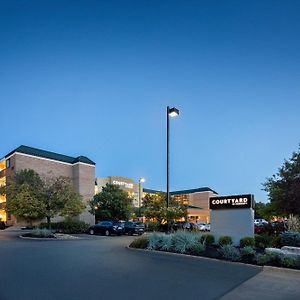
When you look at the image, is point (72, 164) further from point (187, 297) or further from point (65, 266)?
point (187, 297)

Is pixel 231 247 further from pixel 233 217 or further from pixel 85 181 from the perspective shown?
pixel 85 181

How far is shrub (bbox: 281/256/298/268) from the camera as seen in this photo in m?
11.2

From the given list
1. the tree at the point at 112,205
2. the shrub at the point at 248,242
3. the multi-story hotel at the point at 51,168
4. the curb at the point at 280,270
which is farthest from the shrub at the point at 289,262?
the multi-story hotel at the point at 51,168

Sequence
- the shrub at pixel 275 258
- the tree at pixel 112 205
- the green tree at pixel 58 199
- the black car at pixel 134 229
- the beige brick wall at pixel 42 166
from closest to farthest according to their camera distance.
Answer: the shrub at pixel 275 258, the green tree at pixel 58 199, the black car at pixel 134 229, the tree at pixel 112 205, the beige brick wall at pixel 42 166

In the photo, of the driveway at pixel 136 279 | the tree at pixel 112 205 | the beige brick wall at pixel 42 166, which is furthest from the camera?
the beige brick wall at pixel 42 166

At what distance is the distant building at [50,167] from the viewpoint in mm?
60441

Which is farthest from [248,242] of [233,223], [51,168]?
[51,168]

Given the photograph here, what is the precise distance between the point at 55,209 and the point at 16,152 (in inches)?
1235

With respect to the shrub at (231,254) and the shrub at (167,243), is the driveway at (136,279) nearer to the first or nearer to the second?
the shrub at (231,254)

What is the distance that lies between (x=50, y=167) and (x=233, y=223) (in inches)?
2044

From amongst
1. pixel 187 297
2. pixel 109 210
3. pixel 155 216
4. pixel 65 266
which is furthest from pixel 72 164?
pixel 187 297

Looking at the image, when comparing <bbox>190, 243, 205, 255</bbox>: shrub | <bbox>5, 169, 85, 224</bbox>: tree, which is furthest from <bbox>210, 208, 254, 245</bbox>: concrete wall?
<bbox>5, 169, 85, 224</bbox>: tree

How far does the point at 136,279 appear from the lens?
954cm

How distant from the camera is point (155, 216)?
98.6ft
